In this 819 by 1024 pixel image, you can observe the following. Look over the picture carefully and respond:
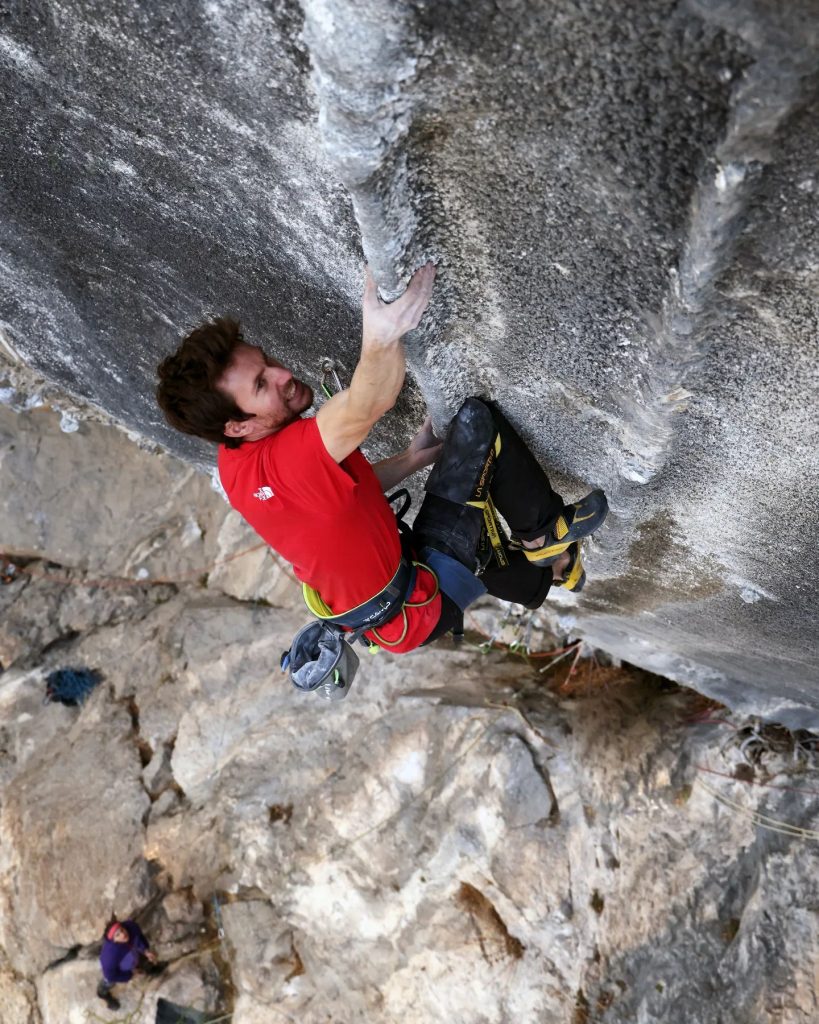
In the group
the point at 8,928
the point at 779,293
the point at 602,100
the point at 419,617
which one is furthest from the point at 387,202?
the point at 8,928

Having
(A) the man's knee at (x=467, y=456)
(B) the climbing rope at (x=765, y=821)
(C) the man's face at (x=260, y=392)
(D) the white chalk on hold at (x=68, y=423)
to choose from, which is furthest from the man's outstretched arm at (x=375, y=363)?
(D) the white chalk on hold at (x=68, y=423)

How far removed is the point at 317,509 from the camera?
7.30 feet

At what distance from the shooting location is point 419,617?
2764 millimetres

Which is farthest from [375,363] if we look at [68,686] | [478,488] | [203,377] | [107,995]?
[107,995]

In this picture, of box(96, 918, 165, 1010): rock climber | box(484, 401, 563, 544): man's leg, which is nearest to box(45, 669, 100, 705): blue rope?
box(96, 918, 165, 1010): rock climber

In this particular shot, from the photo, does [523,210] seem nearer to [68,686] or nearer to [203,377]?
[203,377]

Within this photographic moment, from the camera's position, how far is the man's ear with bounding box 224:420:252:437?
7.37 ft

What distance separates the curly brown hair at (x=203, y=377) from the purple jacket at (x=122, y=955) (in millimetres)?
4904

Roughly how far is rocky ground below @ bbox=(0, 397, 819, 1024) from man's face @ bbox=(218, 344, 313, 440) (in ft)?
9.14

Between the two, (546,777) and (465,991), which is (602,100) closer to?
(546,777)

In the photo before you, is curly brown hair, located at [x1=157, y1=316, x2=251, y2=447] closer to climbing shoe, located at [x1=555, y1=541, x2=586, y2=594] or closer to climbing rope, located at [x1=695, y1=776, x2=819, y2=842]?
climbing shoe, located at [x1=555, y1=541, x2=586, y2=594]

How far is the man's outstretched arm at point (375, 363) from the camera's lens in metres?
1.88

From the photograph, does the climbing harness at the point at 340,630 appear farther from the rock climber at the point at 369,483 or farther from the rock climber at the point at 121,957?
the rock climber at the point at 121,957

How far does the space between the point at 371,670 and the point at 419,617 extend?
8.91 ft
